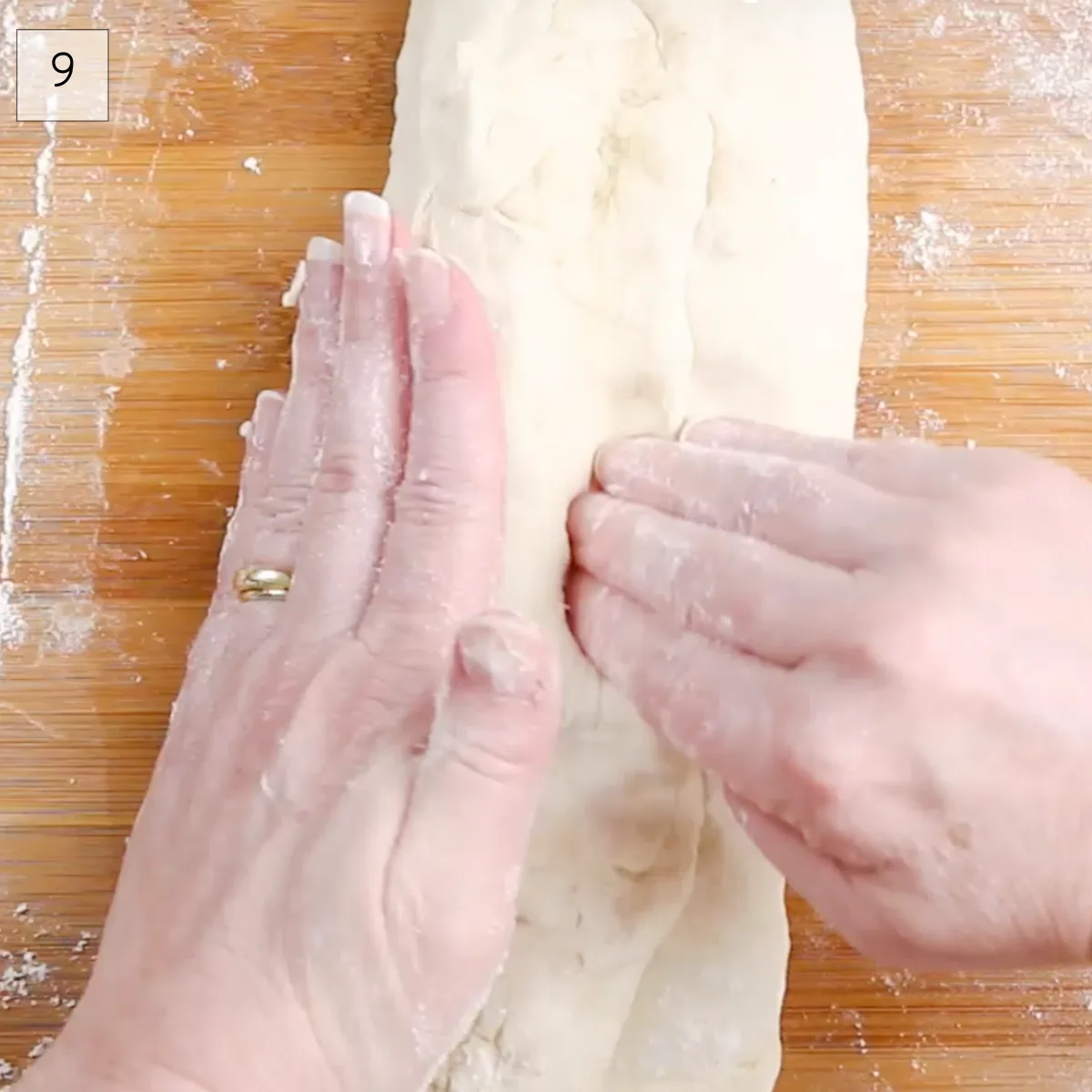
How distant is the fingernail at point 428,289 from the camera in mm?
971

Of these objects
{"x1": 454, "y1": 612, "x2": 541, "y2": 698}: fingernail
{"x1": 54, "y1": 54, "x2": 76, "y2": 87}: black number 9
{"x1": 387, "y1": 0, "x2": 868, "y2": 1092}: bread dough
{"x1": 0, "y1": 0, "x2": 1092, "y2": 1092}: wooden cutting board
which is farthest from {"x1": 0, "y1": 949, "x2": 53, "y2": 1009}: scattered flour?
{"x1": 54, "y1": 54, "x2": 76, "y2": 87}: black number 9

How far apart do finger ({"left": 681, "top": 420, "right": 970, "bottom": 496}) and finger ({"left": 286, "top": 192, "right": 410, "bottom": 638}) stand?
0.26 m

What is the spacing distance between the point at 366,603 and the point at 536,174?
1.40 ft

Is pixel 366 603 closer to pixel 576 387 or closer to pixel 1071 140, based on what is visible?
pixel 576 387

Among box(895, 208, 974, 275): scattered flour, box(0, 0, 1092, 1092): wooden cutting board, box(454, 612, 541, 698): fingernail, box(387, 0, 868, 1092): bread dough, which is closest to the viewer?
box(454, 612, 541, 698): fingernail

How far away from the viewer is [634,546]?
3.19 ft

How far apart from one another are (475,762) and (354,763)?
0.10m

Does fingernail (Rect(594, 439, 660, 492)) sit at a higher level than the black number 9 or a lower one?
lower

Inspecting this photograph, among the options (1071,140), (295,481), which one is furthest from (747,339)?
(1071,140)

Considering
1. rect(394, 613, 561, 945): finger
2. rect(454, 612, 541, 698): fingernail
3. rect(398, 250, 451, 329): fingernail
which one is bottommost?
rect(394, 613, 561, 945): finger

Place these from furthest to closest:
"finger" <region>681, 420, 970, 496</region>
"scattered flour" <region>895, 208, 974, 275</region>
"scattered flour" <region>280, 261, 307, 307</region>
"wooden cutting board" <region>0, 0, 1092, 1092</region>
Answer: "scattered flour" <region>895, 208, 974, 275</region>
"wooden cutting board" <region>0, 0, 1092, 1092</region>
"scattered flour" <region>280, 261, 307, 307</region>
"finger" <region>681, 420, 970, 496</region>

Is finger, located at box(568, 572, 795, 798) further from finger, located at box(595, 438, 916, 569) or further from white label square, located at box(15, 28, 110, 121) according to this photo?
white label square, located at box(15, 28, 110, 121)

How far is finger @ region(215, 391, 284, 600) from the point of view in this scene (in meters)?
1.07

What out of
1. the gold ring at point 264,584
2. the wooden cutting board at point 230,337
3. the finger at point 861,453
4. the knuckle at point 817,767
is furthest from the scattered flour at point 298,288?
the knuckle at point 817,767
